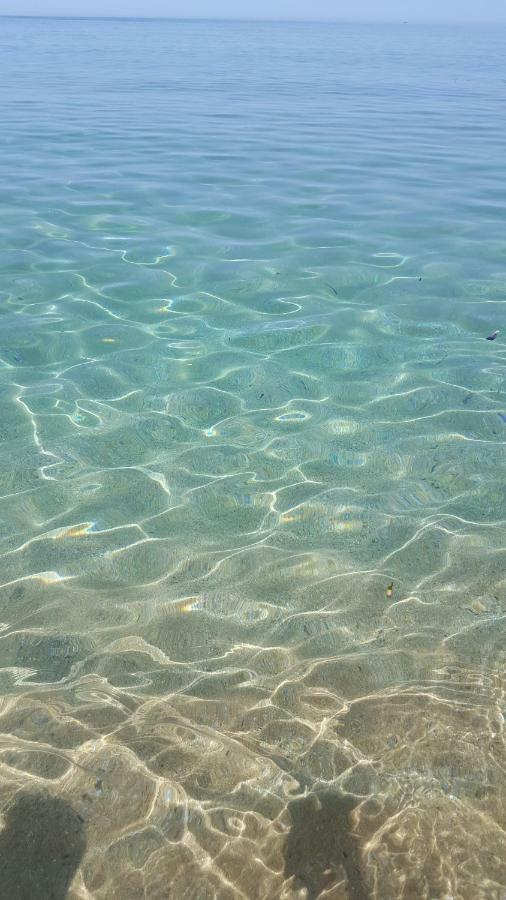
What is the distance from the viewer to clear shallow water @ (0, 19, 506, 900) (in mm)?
2205

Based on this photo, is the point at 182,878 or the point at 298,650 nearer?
the point at 182,878

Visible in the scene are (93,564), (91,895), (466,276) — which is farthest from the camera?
(466,276)

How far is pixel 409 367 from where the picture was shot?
5.34 metres

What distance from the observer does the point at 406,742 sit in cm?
250

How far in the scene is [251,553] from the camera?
3498 millimetres

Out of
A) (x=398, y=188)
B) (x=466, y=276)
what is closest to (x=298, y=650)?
(x=466, y=276)

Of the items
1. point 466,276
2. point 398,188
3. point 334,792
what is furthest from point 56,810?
point 398,188

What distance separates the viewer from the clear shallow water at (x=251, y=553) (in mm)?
2205

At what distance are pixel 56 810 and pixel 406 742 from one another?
1191 mm

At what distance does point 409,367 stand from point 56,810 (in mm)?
3980

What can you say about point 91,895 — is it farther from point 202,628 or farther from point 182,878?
point 202,628

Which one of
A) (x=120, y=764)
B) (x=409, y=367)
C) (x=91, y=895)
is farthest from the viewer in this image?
(x=409, y=367)

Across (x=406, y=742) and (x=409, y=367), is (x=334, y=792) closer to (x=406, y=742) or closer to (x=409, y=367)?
(x=406, y=742)

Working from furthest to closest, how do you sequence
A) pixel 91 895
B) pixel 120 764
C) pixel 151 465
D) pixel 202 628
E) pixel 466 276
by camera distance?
pixel 466 276 < pixel 151 465 < pixel 202 628 < pixel 120 764 < pixel 91 895
